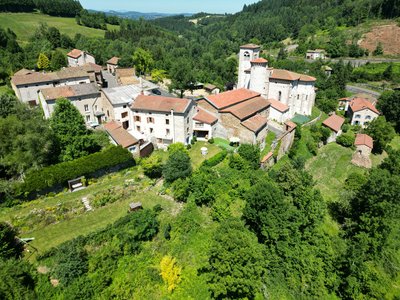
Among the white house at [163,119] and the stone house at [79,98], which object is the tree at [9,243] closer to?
the white house at [163,119]

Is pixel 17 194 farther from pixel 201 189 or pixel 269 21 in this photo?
pixel 269 21

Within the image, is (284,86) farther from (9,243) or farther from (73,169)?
(9,243)

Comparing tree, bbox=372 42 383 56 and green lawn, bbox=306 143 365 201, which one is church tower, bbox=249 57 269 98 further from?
tree, bbox=372 42 383 56

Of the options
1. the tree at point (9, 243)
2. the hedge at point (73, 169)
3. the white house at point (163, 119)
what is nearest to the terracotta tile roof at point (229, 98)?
the white house at point (163, 119)

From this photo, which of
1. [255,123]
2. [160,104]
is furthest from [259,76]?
[160,104]

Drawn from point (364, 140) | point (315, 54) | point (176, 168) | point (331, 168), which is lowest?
point (331, 168)

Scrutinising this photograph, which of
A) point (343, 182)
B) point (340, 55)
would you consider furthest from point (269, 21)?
point (343, 182)
